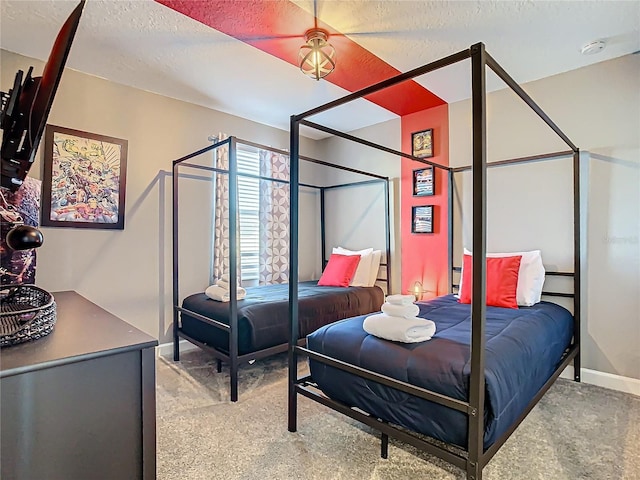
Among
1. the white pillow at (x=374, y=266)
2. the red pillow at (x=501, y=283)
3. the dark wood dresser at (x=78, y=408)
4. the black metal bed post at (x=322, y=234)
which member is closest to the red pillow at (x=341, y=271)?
the white pillow at (x=374, y=266)

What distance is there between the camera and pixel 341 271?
12.5 feet

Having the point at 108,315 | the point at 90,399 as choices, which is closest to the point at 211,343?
the point at 108,315

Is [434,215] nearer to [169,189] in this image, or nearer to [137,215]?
[169,189]

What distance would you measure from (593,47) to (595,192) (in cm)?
102

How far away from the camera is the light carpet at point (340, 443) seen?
1.67m

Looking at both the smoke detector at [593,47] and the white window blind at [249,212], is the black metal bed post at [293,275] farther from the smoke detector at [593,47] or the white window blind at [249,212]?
the smoke detector at [593,47]

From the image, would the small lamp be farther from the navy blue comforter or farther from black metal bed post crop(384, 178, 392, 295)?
the navy blue comforter

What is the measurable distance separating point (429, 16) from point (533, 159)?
5.14ft

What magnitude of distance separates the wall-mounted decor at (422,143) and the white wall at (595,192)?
68cm

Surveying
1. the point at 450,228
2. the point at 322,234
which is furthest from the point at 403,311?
the point at 322,234

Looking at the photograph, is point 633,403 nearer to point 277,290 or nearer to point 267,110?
point 277,290

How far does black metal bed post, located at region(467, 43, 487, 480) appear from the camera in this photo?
130cm

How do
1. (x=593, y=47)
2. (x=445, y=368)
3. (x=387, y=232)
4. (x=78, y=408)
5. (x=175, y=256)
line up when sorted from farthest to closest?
(x=387, y=232) < (x=175, y=256) < (x=593, y=47) < (x=445, y=368) < (x=78, y=408)

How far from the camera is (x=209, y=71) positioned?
2.82 metres
